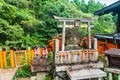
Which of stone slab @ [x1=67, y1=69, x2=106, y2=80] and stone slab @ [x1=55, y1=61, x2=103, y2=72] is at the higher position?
stone slab @ [x1=55, y1=61, x2=103, y2=72]

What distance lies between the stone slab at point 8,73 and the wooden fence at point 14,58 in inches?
19.3

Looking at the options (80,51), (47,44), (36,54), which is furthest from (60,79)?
(47,44)

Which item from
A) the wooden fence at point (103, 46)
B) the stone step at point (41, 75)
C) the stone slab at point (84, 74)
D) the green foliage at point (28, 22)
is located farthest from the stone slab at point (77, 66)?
the green foliage at point (28, 22)

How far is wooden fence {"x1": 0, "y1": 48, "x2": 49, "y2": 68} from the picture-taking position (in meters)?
12.9

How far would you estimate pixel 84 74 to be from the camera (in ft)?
32.8

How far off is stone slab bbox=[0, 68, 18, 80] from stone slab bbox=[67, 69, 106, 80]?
3786 millimetres

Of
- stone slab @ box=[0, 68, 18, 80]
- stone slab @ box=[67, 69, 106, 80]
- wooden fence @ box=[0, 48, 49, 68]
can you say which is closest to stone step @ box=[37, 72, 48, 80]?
stone slab @ box=[0, 68, 18, 80]

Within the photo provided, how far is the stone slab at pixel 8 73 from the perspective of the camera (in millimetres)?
11265

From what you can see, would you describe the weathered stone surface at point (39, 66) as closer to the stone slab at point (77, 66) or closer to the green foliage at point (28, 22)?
the stone slab at point (77, 66)

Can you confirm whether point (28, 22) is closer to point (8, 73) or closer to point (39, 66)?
point (8, 73)

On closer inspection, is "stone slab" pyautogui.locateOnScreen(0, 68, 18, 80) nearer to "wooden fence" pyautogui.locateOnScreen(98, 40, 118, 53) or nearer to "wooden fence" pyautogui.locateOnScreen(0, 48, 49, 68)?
"wooden fence" pyautogui.locateOnScreen(0, 48, 49, 68)

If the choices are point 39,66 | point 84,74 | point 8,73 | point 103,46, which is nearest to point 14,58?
point 8,73

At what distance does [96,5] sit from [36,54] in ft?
124

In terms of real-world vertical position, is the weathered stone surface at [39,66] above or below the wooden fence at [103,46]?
below
